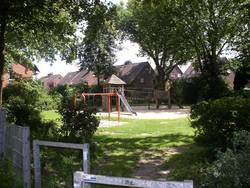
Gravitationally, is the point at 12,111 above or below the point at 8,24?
below

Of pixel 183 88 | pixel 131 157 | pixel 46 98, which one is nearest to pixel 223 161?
pixel 131 157

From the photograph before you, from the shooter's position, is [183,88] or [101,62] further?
[101,62]

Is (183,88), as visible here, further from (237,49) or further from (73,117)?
(73,117)

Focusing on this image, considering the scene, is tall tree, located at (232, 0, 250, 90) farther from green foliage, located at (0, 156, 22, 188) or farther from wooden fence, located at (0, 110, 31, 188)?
green foliage, located at (0, 156, 22, 188)

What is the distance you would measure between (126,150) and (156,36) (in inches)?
1568

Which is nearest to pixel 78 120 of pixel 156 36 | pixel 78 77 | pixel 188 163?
pixel 188 163

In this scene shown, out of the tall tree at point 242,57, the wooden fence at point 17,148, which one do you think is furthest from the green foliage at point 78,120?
the tall tree at point 242,57

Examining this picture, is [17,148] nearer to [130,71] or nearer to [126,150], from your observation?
[126,150]

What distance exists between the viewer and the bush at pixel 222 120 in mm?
9164

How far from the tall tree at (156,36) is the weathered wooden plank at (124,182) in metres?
32.8

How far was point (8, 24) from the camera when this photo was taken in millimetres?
16438

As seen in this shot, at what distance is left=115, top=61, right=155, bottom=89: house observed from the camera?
65125 millimetres

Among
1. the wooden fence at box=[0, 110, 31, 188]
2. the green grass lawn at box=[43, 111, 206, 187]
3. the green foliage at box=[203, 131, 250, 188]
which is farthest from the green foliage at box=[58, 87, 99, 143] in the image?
the green foliage at box=[203, 131, 250, 188]

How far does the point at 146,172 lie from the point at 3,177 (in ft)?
9.94
